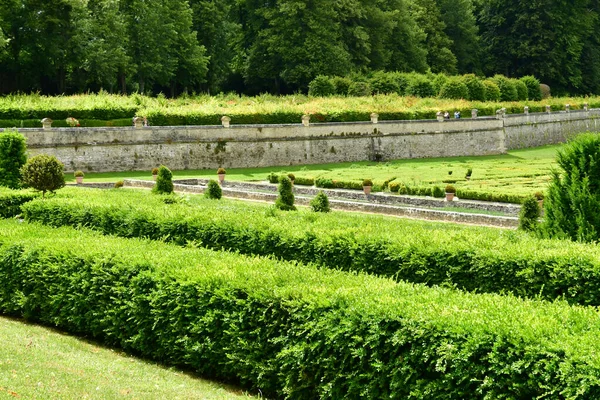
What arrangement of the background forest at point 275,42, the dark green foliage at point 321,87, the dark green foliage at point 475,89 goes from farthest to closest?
the dark green foliage at point 475,89, the dark green foliage at point 321,87, the background forest at point 275,42

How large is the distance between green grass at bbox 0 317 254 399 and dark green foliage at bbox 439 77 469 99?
4578 centimetres

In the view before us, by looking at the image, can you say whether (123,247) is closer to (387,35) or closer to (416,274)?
(416,274)

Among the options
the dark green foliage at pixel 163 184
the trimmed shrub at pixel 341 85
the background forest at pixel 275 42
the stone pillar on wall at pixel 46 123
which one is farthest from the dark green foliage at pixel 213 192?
the trimmed shrub at pixel 341 85

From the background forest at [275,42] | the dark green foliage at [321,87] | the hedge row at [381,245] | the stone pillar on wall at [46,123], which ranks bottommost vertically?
the hedge row at [381,245]

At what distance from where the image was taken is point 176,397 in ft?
26.7

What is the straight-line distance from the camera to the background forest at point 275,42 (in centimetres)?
4525

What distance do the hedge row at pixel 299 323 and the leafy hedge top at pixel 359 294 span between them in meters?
0.02

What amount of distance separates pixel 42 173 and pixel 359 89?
110 ft

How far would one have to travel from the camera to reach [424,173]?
109ft

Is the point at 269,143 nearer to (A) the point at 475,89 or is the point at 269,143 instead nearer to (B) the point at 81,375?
(A) the point at 475,89

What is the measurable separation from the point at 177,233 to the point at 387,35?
168 ft

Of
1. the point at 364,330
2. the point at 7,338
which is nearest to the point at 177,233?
the point at 7,338

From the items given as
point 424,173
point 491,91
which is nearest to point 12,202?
point 424,173

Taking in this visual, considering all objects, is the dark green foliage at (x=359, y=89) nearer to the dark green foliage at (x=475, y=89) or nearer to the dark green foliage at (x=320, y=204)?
the dark green foliage at (x=475, y=89)
